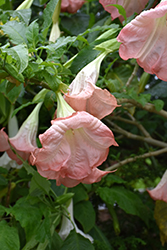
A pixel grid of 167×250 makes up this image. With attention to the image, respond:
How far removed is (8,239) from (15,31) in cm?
51

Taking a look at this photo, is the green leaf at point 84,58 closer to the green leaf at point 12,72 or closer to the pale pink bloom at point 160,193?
the green leaf at point 12,72

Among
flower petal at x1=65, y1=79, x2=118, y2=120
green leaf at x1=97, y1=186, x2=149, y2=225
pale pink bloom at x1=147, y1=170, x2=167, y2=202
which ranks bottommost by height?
green leaf at x1=97, y1=186, x2=149, y2=225

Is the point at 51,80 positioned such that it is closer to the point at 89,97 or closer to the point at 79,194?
the point at 89,97

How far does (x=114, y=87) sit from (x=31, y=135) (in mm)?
326

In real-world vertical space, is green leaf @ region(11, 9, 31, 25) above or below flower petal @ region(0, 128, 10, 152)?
above

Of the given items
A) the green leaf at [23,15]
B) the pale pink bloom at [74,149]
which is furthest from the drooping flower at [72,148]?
the green leaf at [23,15]

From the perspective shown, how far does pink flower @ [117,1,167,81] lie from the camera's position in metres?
0.47

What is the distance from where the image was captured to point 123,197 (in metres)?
0.99

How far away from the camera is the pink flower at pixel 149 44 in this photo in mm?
474

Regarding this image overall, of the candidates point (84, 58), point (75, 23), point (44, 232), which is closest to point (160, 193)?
point (44, 232)

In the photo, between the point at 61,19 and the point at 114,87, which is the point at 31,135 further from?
the point at 61,19

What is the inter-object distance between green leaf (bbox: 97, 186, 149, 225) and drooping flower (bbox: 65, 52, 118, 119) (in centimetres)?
51

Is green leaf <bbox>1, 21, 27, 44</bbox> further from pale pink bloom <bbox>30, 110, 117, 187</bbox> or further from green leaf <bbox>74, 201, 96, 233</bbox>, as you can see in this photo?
green leaf <bbox>74, 201, 96, 233</bbox>

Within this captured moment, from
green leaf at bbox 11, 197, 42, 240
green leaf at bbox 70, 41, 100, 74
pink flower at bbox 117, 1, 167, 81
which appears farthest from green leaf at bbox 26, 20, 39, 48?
green leaf at bbox 11, 197, 42, 240
